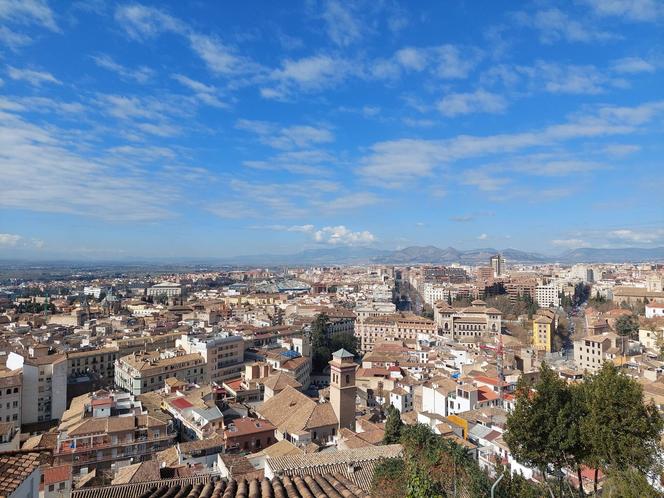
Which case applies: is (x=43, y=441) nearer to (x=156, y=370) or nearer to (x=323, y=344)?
(x=156, y=370)

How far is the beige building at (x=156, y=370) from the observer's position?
2233 centimetres

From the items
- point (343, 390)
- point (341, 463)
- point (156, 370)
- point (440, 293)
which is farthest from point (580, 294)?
point (341, 463)

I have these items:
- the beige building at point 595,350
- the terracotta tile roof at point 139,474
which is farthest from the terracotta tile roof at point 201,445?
the beige building at point 595,350

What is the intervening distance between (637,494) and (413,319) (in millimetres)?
36076

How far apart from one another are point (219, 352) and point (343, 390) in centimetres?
1110

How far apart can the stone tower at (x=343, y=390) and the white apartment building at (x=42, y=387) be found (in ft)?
40.6

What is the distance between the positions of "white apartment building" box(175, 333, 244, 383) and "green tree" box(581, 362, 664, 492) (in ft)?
66.2

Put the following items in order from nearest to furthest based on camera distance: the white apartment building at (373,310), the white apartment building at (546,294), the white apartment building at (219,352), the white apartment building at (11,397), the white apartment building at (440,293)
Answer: the white apartment building at (11,397), the white apartment building at (219,352), the white apartment building at (373,310), the white apartment building at (546,294), the white apartment building at (440,293)

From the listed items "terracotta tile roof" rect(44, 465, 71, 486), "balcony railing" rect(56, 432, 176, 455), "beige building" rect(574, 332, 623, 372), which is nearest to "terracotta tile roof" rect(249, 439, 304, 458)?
"balcony railing" rect(56, 432, 176, 455)

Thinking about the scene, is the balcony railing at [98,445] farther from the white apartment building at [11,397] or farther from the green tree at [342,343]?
the green tree at [342,343]

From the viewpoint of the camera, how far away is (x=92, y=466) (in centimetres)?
1412

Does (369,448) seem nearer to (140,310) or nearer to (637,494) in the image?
(637,494)

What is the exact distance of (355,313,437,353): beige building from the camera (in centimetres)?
4097

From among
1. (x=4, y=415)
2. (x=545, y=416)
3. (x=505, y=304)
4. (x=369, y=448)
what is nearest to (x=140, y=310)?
(x=4, y=415)
